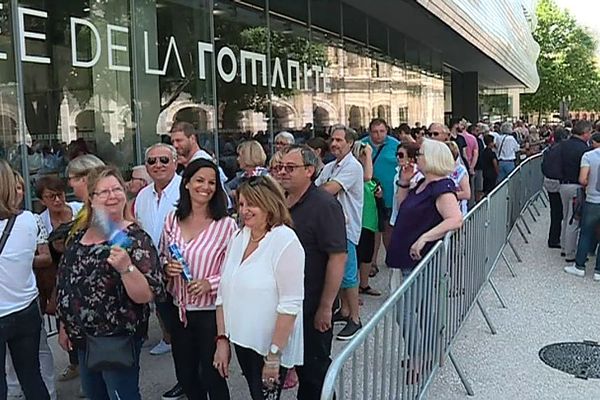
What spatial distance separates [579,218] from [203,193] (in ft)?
20.7

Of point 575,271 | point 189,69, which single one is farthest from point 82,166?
point 575,271

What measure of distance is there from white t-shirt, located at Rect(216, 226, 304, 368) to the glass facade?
4.02m

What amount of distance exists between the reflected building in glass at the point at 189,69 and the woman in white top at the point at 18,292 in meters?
3.26

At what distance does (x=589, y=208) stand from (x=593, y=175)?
0.43 meters

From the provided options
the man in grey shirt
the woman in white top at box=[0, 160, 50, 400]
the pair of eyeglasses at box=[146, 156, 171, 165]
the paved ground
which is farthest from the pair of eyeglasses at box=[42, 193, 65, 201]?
the man in grey shirt

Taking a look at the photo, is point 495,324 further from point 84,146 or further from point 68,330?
point 84,146

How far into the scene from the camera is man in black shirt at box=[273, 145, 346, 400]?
3373 millimetres

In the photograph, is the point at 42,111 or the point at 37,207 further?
the point at 42,111

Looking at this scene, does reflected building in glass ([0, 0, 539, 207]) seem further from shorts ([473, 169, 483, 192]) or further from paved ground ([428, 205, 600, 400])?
paved ground ([428, 205, 600, 400])

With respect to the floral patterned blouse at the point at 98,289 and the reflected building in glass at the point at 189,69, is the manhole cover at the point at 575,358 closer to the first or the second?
the floral patterned blouse at the point at 98,289

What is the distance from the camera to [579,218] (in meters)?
8.16

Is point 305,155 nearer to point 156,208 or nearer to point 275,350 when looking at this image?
point 275,350

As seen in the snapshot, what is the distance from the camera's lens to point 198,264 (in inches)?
133

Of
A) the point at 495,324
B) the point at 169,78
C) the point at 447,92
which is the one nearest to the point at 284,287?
the point at 495,324
